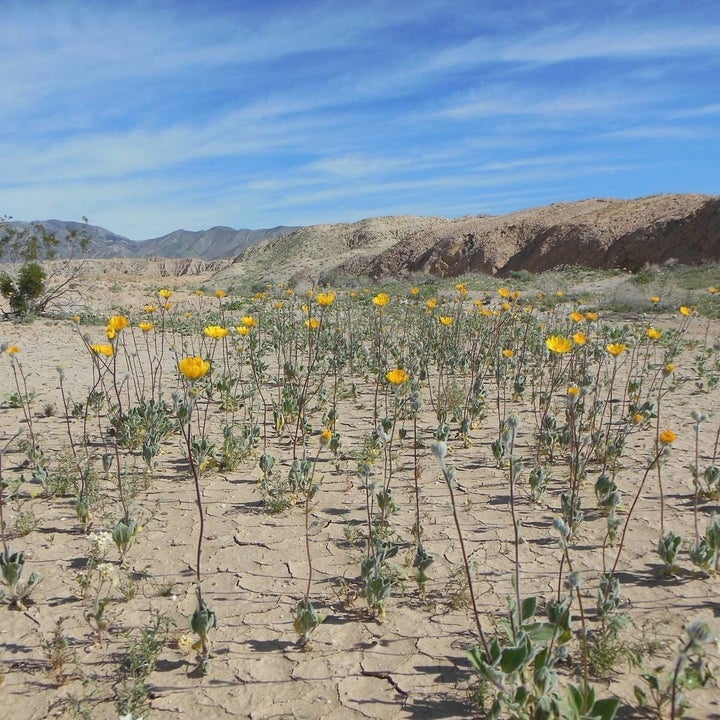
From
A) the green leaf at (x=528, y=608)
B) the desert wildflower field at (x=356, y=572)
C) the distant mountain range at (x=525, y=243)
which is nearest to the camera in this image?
the desert wildflower field at (x=356, y=572)

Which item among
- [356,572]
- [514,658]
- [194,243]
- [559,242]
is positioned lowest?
[356,572]

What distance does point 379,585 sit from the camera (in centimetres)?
281

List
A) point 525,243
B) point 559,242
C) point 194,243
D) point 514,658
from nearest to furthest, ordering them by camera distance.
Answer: point 514,658 < point 559,242 < point 525,243 < point 194,243

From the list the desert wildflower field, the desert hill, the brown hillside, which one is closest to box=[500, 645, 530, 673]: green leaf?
the desert wildflower field

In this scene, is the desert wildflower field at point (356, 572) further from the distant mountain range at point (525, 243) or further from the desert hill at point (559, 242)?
the desert hill at point (559, 242)

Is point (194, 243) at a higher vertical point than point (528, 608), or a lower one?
higher

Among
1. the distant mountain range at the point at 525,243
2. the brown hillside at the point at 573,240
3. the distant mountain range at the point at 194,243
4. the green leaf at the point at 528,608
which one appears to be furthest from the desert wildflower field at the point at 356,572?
the distant mountain range at the point at 194,243

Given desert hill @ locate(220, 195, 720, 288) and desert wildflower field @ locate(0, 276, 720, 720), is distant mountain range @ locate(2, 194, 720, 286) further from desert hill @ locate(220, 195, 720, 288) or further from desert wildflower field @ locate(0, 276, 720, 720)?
desert wildflower field @ locate(0, 276, 720, 720)

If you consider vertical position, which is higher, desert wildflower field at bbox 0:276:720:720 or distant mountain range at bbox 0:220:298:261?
distant mountain range at bbox 0:220:298:261

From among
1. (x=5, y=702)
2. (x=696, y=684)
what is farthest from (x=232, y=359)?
(x=696, y=684)

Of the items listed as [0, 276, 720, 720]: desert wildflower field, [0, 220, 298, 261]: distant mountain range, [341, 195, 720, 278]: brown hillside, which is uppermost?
[0, 220, 298, 261]: distant mountain range

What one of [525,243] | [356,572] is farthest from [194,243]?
[356,572]

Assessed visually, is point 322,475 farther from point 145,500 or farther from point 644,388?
point 644,388

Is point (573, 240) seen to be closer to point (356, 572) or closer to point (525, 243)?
point (525, 243)
